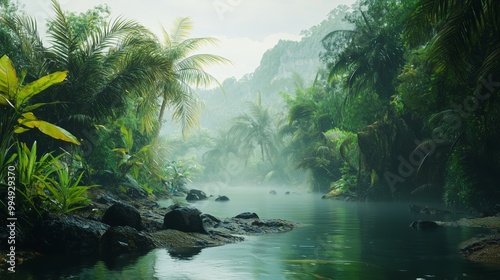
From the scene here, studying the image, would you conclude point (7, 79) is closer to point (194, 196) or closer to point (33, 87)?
point (33, 87)

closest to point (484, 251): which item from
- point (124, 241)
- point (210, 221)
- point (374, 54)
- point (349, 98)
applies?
point (124, 241)

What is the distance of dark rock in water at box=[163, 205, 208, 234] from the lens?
11.0 metres

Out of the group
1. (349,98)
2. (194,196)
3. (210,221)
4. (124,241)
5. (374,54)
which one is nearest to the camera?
(124,241)

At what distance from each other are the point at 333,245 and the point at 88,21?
18.0m

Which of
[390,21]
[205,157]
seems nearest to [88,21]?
[390,21]

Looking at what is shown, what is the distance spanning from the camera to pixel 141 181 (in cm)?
2588

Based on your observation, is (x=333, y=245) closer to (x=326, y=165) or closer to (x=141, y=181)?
(x=141, y=181)

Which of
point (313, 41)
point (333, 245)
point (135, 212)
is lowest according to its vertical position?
point (333, 245)

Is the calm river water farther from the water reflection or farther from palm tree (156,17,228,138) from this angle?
palm tree (156,17,228,138)

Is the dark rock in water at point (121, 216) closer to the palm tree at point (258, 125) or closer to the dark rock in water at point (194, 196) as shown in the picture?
the dark rock in water at point (194, 196)

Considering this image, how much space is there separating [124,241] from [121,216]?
1.03 meters

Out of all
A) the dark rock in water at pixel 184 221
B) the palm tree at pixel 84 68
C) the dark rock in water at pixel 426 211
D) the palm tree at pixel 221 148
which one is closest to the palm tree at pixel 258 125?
the palm tree at pixel 221 148

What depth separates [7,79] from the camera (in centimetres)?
912

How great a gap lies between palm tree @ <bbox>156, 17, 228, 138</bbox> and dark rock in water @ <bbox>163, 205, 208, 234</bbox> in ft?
36.0
